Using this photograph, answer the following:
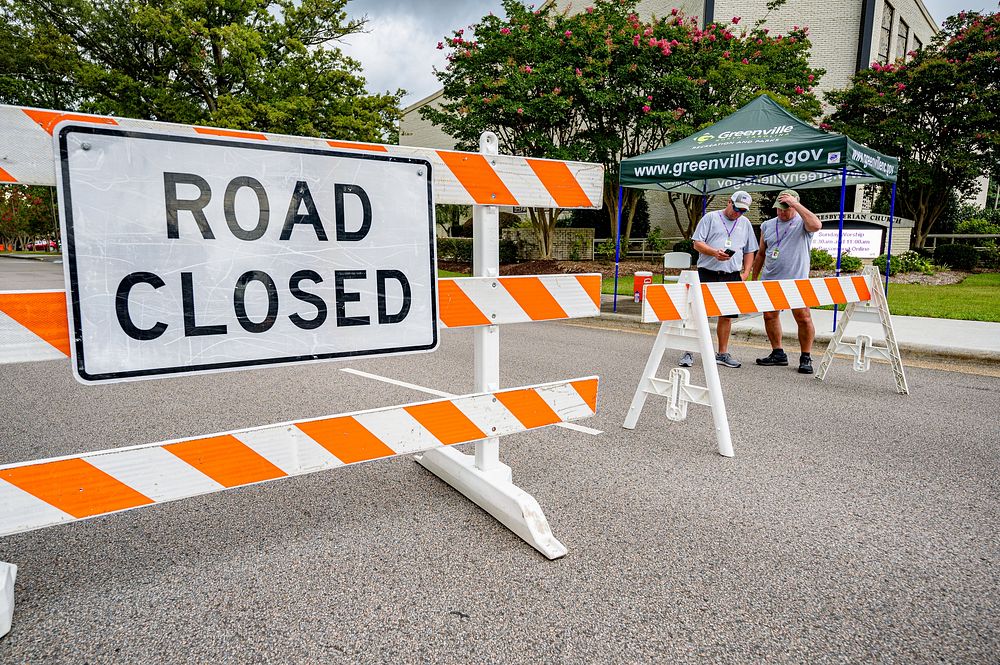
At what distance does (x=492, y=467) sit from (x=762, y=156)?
8231 millimetres

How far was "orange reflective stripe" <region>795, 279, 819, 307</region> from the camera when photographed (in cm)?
496

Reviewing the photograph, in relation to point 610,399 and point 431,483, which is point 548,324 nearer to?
point 610,399

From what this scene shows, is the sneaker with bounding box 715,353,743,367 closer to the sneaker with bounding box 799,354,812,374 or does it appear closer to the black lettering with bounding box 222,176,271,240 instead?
the sneaker with bounding box 799,354,812,374

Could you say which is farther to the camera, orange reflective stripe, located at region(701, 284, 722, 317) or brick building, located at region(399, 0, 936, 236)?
brick building, located at region(399, 0, 936, 236)

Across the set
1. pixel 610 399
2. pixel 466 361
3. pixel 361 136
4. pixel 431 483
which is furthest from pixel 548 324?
pixel 361 136

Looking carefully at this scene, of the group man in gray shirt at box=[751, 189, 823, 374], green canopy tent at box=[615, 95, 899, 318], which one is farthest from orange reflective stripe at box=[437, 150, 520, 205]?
green canopy tent at box=[615, 95, 899, 318]

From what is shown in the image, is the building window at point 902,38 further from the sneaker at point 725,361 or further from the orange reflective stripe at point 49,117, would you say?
the orange reflective stripe at point 49,117

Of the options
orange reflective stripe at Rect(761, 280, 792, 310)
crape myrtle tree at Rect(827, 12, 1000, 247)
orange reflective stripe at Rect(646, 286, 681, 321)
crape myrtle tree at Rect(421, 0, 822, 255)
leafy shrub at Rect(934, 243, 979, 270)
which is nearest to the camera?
orange reflective stripe at Rect(646, 286, 681, 321)

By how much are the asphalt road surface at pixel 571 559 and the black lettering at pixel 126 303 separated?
107cm

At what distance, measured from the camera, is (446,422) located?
9.02ft

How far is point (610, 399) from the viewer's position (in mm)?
5508

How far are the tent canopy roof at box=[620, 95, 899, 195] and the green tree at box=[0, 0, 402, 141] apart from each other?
16.1m

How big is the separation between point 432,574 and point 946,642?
1.89m

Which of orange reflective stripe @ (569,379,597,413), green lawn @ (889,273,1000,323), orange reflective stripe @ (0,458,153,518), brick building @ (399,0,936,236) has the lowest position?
green lawn @ (889,273,1000,323)
